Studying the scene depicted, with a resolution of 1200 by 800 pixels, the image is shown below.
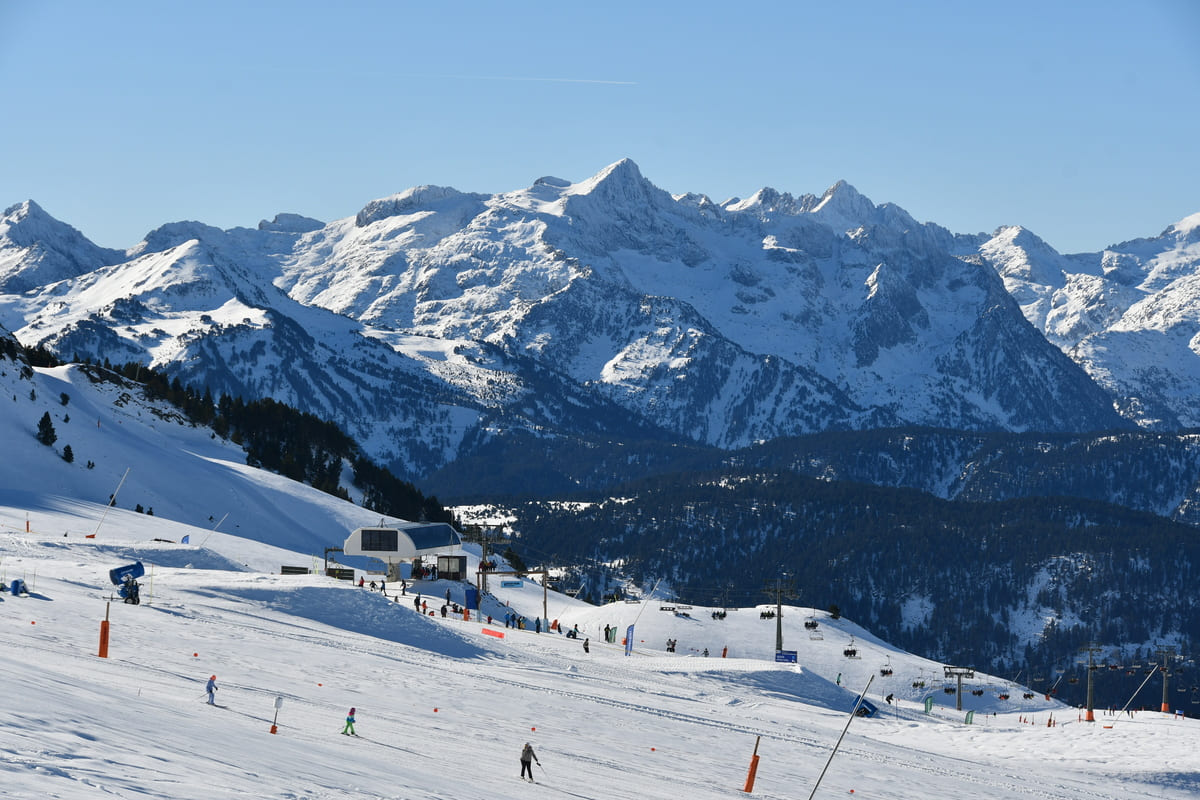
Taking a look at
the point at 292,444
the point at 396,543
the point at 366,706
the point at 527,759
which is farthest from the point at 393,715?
the point at 292,444

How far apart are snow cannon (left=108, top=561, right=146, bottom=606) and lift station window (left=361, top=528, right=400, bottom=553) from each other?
48.9 meters

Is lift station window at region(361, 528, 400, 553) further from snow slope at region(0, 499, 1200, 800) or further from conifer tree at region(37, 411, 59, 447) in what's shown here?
conifer tree at region(37, 411, 59, 447)

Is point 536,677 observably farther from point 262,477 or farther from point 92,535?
point 262,477

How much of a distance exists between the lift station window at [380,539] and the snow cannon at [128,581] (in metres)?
48.9

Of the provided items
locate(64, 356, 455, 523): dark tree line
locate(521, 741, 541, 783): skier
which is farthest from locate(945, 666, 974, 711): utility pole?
Answer: locate(521, 741, 541, 783): skier

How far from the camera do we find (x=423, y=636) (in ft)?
208

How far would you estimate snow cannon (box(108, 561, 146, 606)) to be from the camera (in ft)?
180

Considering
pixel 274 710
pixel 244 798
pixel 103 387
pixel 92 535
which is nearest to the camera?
pixel 244 798

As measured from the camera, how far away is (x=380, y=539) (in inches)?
4299

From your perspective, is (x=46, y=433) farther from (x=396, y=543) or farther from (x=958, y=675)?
(x=958, y=675)

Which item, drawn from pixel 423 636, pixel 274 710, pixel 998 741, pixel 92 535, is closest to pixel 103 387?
pixel 92 535

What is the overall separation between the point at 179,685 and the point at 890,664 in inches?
3338

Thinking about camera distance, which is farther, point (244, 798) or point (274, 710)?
point (274, 710)

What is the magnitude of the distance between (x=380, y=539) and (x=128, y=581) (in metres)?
Result: 54.1
